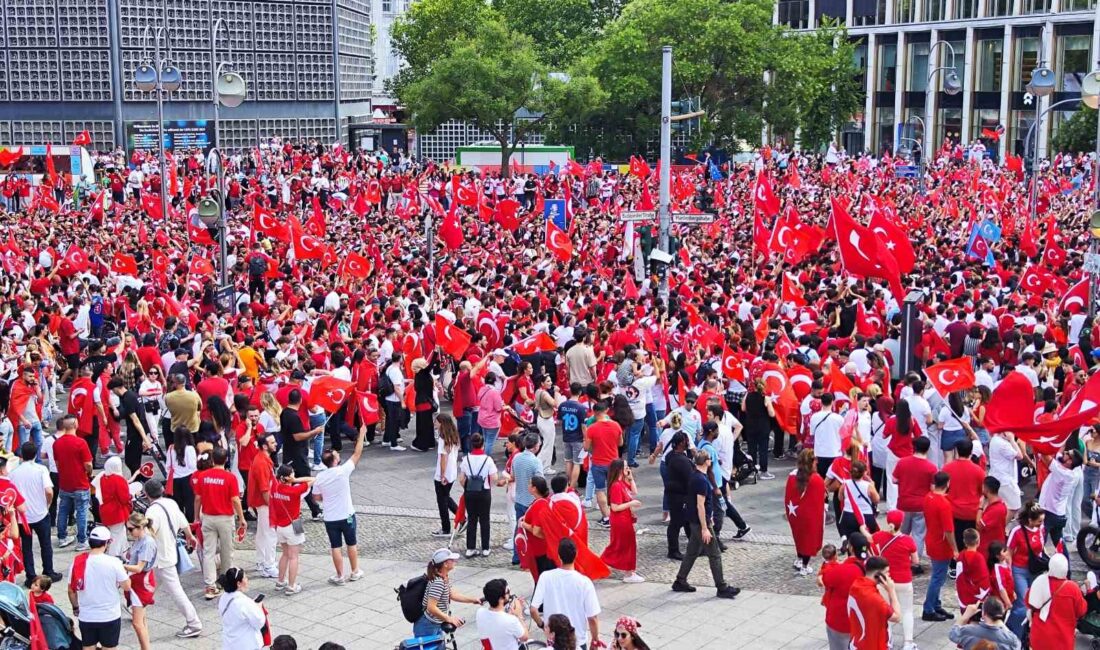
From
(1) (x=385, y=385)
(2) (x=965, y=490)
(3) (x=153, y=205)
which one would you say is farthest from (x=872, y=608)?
(3) (x=153, y=205)

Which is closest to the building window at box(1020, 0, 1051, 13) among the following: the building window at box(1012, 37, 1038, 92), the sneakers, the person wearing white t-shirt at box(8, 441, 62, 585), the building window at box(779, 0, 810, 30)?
the building window at box(1012, 37, 1038, 92)

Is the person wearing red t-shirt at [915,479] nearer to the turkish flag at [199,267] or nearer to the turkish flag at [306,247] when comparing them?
the turkish flag at [306,247]

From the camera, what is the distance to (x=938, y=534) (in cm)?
1161

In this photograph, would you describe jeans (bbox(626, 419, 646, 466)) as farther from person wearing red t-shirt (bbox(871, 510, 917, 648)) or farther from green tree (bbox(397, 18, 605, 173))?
green tree (bbox(397, 18, 605, 173))

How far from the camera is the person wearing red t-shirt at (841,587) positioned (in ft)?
33.2

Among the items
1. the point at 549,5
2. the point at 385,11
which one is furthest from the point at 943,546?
the point at 385,11

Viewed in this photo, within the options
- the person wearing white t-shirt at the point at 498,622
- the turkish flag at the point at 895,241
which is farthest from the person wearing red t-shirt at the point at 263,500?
the turkish flag at the point at 895,241

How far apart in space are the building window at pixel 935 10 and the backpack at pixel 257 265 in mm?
59918

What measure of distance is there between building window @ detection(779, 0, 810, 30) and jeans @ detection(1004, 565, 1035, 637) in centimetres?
7501

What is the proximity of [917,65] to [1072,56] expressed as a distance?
396 inches

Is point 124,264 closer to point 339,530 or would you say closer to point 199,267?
point 199,267

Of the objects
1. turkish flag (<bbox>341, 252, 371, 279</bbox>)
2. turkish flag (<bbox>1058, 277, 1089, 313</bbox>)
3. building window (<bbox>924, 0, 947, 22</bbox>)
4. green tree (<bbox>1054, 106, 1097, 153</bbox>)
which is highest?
building window (<bbox>924, 0, 947, 22</bbox>)

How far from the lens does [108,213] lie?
119 ft

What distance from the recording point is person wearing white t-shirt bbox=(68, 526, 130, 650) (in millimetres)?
10773
